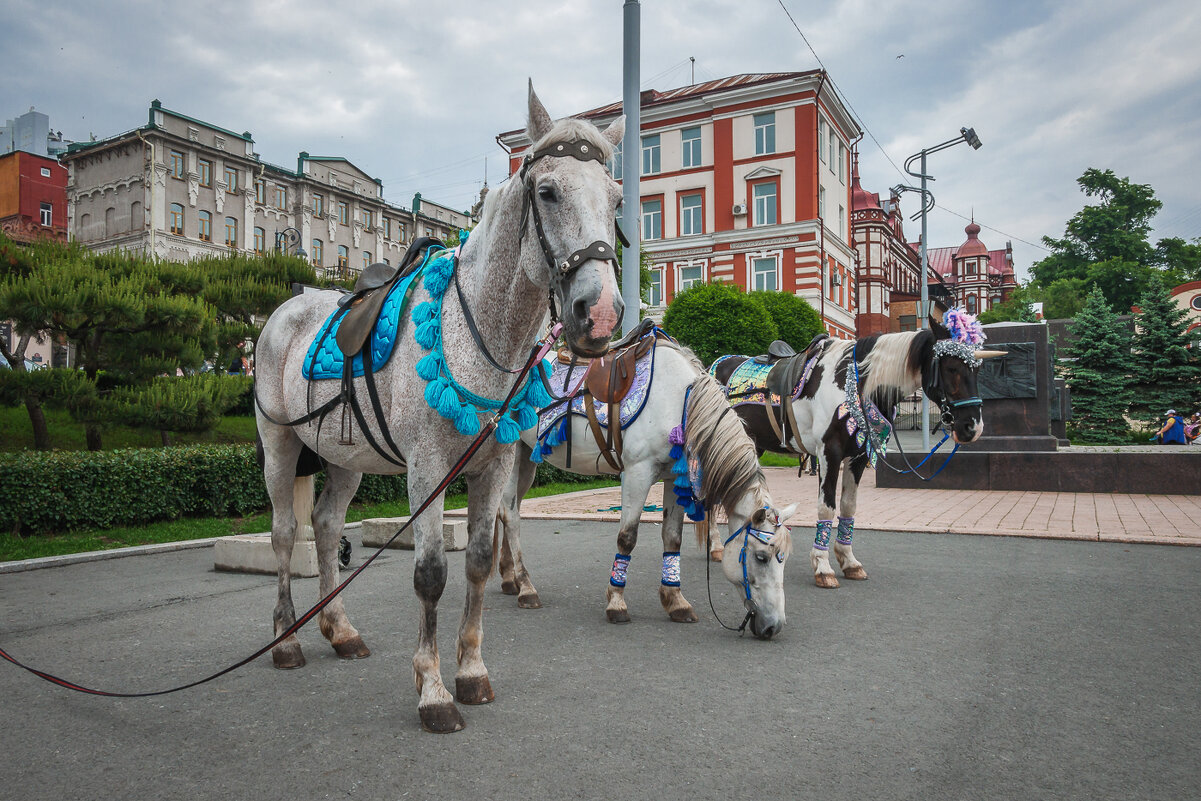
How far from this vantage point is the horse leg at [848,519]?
6188 millimetres

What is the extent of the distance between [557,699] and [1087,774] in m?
2.17

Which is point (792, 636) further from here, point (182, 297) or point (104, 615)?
point (182, 297)

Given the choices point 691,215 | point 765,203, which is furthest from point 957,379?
point 691,215

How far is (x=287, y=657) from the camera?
3.88 m

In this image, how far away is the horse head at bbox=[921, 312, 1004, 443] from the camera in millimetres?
5676

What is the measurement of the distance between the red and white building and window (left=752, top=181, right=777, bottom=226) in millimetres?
58

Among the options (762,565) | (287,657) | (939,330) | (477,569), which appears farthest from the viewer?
(939,330)

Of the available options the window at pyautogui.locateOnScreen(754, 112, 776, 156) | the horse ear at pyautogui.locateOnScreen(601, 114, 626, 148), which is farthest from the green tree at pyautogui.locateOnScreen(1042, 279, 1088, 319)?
the horse ear at pyautogui.locateOnScreen(601, 114, 626, 148)

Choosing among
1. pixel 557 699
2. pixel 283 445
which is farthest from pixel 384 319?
pixel 557 699

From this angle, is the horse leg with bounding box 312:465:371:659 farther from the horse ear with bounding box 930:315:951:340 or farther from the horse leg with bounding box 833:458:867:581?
→ the horse ear with bounding box 930:315:951:340

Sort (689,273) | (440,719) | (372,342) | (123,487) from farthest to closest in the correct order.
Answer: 1. (689,273)
2. (123,487)
3. (372,342)
4. (440,719)

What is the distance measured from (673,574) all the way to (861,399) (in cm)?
233

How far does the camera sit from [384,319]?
338 cm

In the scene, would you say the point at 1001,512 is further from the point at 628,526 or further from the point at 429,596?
the point at 429,596
